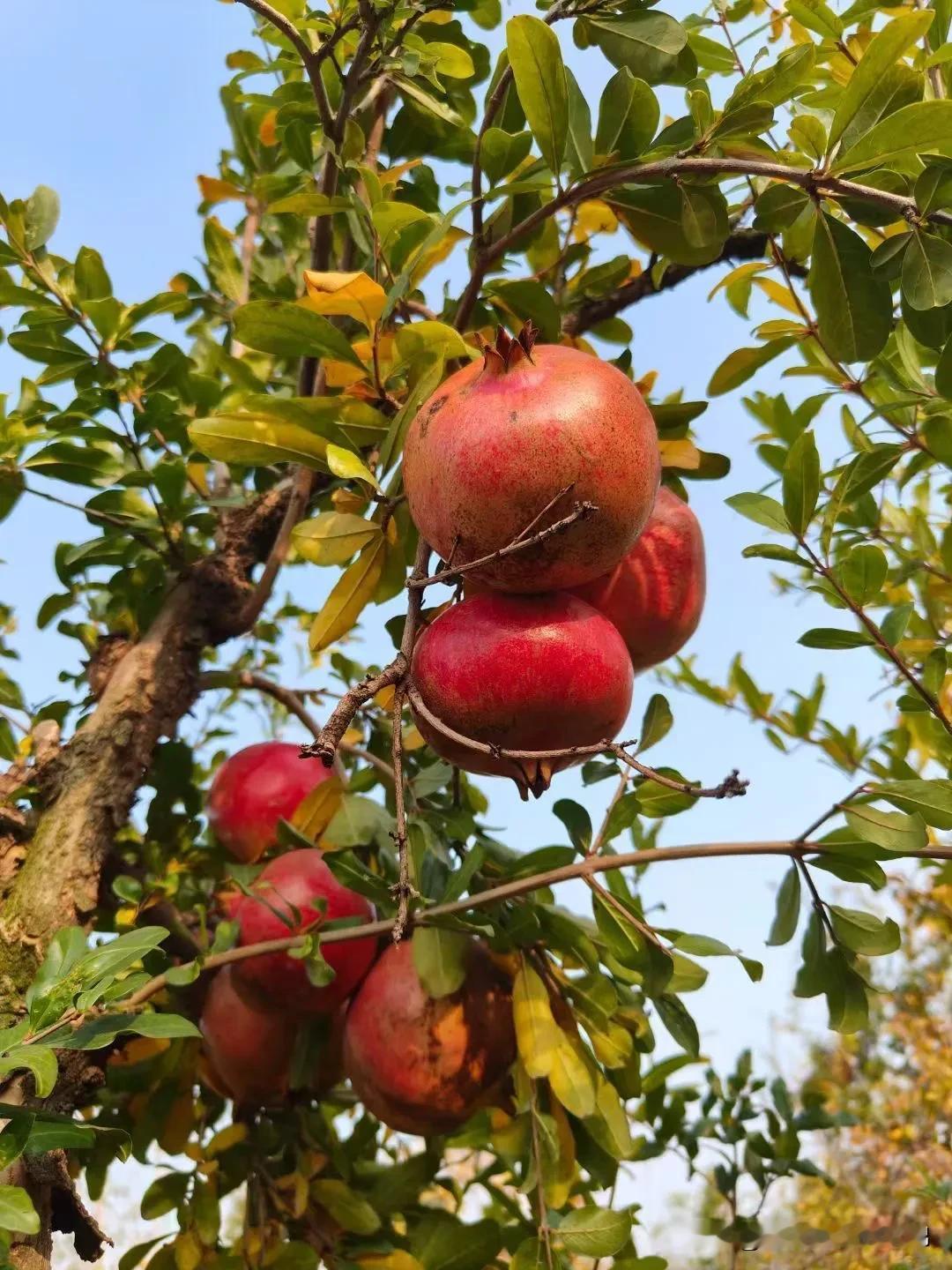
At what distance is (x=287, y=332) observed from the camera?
1.04 metres

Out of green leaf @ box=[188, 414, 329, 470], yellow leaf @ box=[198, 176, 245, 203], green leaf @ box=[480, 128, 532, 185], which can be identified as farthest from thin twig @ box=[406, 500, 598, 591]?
yellow leaf @ box=[198, 176, 245, 203]

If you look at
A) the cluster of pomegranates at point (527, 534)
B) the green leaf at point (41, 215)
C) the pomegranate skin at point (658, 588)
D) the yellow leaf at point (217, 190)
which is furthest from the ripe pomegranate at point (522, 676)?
the yellow leaf at point (217, 190)

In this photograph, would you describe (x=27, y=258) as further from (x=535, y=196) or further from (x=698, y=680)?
(x=698, y=680)

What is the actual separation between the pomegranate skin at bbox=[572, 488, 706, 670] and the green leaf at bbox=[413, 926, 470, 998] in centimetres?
40

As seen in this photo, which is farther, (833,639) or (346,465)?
(833,639)

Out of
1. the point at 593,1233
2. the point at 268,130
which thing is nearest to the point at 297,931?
Answer: the point at 593,1233

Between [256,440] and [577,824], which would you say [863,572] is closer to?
[577,824]

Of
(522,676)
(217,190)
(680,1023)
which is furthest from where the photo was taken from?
(217,190)

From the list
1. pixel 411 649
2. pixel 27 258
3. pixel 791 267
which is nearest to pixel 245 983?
pixel 411 649

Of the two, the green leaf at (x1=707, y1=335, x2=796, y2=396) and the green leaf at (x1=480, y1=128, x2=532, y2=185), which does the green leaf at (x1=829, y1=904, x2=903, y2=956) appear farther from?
the green leaf at (x1=480, y1=128, x2=532, y2=185)

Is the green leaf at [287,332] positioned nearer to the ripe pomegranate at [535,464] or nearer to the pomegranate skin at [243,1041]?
the ripe pomegranate at [535,464]

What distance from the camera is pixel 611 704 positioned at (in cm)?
93

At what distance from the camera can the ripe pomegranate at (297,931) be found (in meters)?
1.35

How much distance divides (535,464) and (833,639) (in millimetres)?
563
